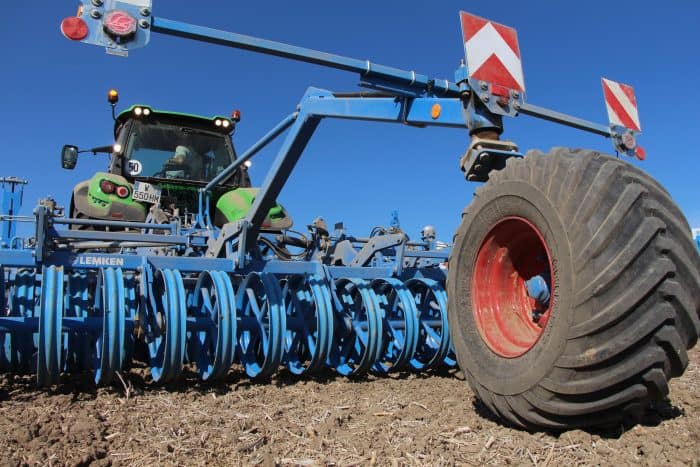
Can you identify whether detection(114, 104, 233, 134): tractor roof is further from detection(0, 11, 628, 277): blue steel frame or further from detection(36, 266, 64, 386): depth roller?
detection(36, 266, 64, 386): depth roller

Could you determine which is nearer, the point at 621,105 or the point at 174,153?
the point at 621,105

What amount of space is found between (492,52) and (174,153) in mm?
4759

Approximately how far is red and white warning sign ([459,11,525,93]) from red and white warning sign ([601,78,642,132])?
0.94 m

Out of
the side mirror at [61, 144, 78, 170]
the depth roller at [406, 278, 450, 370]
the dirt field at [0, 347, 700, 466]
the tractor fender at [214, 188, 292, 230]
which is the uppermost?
the side mirror at [61, 144, 78, 170]

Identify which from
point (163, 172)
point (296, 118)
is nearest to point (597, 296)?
point (296, 118)

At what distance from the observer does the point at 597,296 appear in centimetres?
190

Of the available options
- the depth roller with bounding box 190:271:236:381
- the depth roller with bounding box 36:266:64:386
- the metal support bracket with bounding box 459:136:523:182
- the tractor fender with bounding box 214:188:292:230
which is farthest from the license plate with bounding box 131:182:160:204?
the metal support bracket with bounding box 459:136:523:182

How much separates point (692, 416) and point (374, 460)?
1.45m

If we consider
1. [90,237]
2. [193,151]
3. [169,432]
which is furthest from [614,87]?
[193,151]

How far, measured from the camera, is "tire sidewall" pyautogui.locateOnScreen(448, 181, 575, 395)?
2.04 metres

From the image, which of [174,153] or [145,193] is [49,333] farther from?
[174,153]

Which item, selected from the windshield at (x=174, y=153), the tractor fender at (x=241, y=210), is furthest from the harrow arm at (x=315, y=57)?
the windshield at (x=174, y=153)

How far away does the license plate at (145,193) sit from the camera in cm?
604

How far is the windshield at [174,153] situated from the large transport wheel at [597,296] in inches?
194
